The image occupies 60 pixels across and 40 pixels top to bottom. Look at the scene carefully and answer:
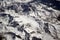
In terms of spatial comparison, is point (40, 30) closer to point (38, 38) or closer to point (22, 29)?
point (38, 38)

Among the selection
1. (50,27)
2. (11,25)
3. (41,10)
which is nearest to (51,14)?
(41,10)

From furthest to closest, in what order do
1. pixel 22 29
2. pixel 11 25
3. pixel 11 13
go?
pixel 11 13, pixel 11 25, pixel 22 29

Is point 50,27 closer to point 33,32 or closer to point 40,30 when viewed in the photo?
point 40,30

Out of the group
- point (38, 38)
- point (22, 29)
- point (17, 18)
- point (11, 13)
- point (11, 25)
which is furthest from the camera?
point (11, 13)

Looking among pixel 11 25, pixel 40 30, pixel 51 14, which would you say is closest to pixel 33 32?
pixel 40 30

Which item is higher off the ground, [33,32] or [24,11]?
[24,11]

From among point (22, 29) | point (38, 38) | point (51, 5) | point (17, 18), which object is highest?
point (51, 5)

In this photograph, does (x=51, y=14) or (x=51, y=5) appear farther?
(x=51, y=5)
